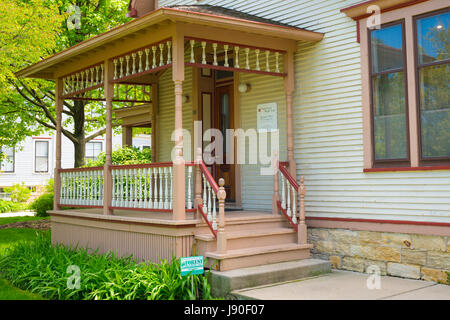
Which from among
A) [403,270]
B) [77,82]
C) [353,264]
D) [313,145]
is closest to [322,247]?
[353,264]

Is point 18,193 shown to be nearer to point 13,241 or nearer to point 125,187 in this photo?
point 13,241

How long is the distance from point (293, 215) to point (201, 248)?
170 cm

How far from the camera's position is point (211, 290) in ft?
21.1

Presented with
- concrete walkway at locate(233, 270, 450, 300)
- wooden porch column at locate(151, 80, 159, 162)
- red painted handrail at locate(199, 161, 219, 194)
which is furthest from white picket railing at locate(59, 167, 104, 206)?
concrete walkway at locate(233, 270, 450, 300)

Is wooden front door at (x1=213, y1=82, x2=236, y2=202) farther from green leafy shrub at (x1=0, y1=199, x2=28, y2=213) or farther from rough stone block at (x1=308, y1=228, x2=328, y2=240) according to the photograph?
green leafy shrub at (x1=0, y1=199, x2=28, y2=213)

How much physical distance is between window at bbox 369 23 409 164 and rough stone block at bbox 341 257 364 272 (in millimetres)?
1512

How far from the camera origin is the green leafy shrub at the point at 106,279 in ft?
20.4

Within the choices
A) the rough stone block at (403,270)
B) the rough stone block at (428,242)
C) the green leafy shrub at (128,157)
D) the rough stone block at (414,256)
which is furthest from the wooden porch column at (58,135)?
the rough stone block at (428,242)

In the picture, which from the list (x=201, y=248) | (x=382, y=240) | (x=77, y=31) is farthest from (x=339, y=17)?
(x=77, y=31)

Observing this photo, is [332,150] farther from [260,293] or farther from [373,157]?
[260,293]

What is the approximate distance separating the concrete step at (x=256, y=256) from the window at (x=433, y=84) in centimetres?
224

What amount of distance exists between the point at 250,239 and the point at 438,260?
8.27 feet

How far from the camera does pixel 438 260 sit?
21.2 ft

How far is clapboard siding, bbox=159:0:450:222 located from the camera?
6824 mm
